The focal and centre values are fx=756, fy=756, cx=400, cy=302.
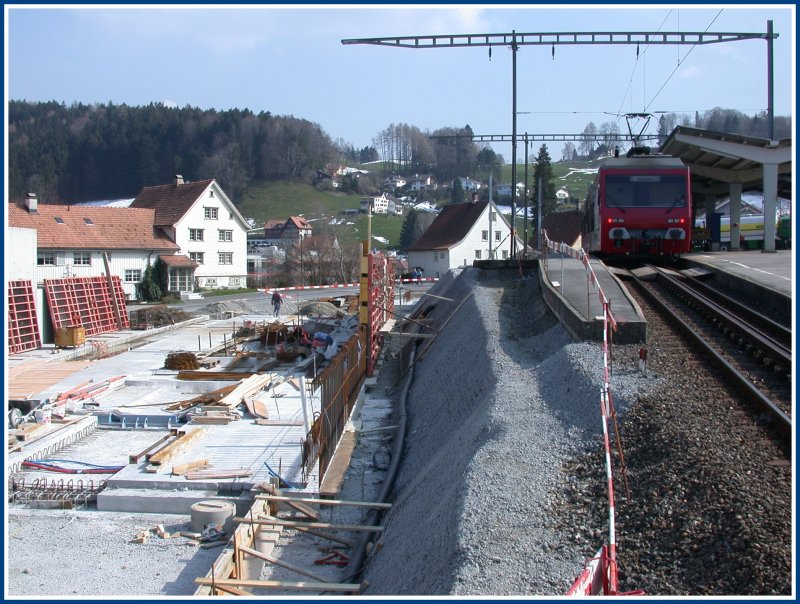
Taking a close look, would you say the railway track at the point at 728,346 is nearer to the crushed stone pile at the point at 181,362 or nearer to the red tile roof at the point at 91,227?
the crushed stone pile at the point at 181,362

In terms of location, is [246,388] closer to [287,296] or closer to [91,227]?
[287,296]

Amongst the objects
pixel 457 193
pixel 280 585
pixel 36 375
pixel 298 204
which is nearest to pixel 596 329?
pixel 280 585

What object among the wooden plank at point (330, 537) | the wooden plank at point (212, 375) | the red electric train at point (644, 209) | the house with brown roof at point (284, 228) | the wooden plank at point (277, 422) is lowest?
the wooden plank at point (330, 537)

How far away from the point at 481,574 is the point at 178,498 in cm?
635

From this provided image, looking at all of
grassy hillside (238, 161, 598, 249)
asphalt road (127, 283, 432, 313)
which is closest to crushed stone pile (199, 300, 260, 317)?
asphalt road (127, 283, 432, 313)

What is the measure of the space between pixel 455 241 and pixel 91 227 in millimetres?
26558

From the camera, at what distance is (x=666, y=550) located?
5.59 m

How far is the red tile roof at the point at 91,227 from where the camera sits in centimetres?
4066

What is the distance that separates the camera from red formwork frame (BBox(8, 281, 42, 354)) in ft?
81.0

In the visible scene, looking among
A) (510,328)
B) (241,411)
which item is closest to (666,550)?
(510,328)

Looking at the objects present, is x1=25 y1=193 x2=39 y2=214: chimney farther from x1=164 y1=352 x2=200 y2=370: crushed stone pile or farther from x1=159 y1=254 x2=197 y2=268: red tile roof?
x1=164 y1=352 x2=200 y2=370: crushed stone pile

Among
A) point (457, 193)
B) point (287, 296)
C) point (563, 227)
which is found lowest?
point (287, 296)

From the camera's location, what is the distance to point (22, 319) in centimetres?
2542

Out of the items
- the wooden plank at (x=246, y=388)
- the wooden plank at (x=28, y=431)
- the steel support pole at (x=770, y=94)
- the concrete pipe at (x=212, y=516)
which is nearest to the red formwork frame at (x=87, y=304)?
the wooden plank at (x=246, y=388)
